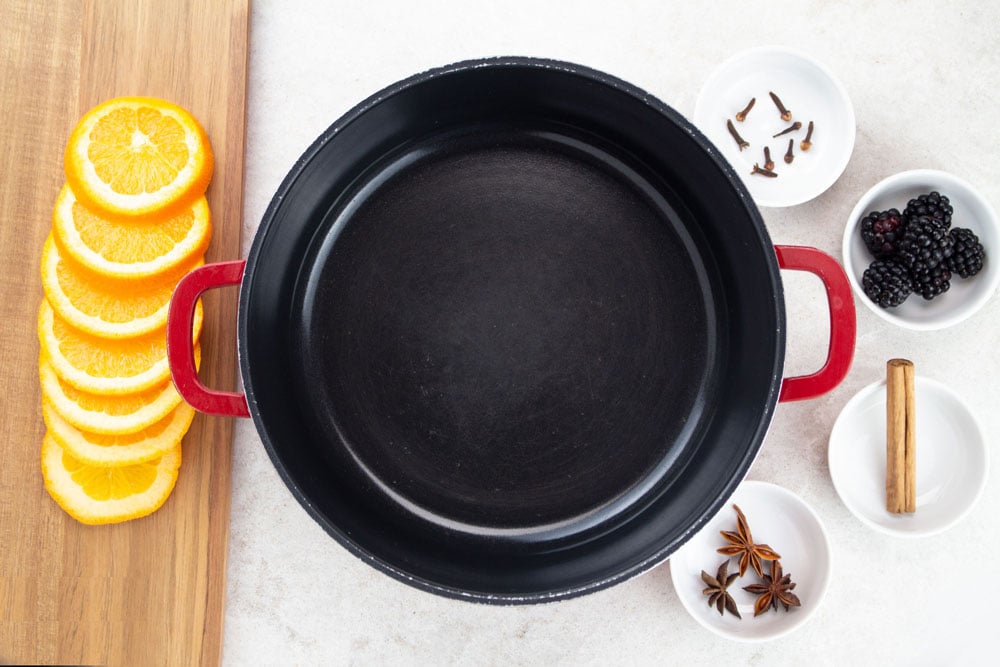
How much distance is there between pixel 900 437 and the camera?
109 cm

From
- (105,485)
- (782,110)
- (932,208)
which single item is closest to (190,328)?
(105,485)

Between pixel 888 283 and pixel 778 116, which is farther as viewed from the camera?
pixel 778 116

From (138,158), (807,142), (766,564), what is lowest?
(766,564)

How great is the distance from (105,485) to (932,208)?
4.12ft

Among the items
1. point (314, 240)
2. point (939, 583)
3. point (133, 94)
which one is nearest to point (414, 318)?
point (314, 240)

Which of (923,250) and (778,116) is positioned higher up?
(778,116)

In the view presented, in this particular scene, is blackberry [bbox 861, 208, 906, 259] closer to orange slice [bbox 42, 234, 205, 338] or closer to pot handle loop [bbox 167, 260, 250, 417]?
pot handle loop [bbox 167, 260, 250, 417]

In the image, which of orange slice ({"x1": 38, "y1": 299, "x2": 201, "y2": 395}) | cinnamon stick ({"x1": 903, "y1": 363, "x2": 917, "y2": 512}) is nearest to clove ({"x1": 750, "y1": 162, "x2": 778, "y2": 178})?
cinnamon stick ({"x1": 903, "y1": 363, "x2": 917, "y2": 512})

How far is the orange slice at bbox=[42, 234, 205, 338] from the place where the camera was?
41.9 inches

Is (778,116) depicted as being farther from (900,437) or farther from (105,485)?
(105,485)

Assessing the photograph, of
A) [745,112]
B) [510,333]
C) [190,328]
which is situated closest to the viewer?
[190,328]

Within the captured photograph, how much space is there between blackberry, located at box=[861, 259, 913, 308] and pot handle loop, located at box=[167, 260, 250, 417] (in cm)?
86

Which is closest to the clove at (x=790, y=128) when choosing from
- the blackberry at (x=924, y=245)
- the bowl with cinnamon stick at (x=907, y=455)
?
the blackberry at (x=924, y=245)

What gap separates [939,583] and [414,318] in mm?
898
